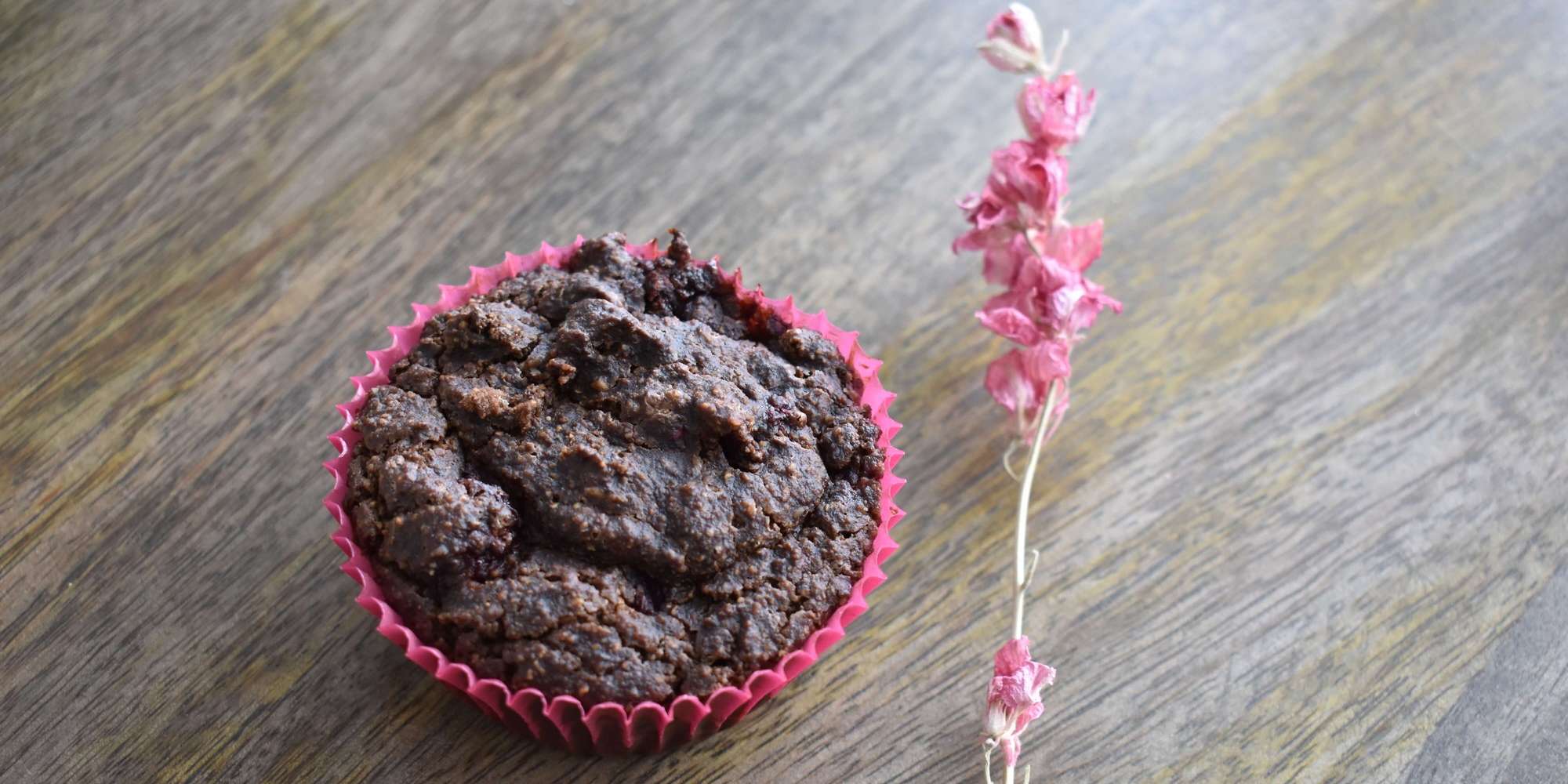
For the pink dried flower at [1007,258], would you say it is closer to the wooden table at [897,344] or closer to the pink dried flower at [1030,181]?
the pink dried flower at [1030,181]

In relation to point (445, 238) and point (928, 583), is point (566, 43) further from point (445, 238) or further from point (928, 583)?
point (928, 583)

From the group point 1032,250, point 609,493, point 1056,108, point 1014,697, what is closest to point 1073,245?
point 1032,250

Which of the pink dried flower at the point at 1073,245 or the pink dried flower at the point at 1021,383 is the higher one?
the pink dried flower at the point at 1073,245

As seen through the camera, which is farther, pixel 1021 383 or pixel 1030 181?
pixel 1021 383

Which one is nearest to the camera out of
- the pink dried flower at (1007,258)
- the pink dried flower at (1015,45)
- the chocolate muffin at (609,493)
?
the chocolate muffin at (609,493)

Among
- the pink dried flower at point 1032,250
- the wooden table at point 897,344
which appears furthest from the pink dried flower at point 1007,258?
the wooden table at point 897,344

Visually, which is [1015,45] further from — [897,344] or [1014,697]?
[1014,697]

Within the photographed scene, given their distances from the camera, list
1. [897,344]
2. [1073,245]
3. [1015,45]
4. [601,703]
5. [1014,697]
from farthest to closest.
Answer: [897,344] < [1073,245] < [1015,45] < [1014,697] < [601,703]
